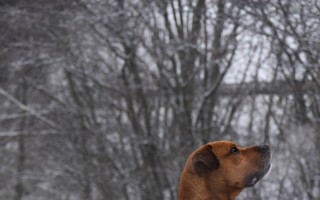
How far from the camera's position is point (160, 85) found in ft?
44.4

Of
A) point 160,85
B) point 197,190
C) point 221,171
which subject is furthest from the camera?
point 160,85

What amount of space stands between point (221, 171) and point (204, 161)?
24 cm

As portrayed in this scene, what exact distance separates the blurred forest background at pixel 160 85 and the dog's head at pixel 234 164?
11.8 feet

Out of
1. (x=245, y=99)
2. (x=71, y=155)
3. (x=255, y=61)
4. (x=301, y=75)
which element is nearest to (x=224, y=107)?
(x=245, y=99)

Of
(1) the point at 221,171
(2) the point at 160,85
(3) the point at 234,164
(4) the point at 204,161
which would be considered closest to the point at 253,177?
(3) the point at 234,164

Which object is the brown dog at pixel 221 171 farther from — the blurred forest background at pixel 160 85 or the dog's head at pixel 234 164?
the blurred forest background at pixel 160 85

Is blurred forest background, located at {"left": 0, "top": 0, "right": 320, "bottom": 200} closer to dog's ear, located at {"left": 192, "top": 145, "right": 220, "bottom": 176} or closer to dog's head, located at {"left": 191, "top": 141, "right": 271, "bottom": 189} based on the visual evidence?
dog's head, located at {"left": 191, "top": 141, "right": 271, "bottom": 189}

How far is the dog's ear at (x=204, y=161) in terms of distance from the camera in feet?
20.2

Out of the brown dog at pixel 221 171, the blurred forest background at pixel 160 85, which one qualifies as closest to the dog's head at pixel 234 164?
the brown dog at pixel 221 171

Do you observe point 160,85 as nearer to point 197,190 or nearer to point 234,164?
point 234,164

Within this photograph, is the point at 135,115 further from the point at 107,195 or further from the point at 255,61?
the point at 255,61

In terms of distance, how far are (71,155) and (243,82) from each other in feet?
16.6

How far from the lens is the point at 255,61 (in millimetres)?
12336

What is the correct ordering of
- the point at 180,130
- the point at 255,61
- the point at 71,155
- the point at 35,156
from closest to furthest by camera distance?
1. the point at 255,61
2. the point at 180,130
3. the point at 71,155
4. the point at 35,156
